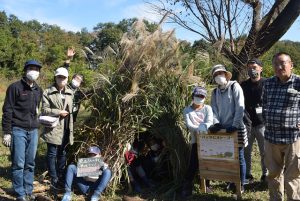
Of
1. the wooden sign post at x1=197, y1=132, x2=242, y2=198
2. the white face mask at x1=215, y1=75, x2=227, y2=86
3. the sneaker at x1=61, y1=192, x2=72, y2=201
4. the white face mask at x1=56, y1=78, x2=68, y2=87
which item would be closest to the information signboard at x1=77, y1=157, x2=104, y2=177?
the sneaker at x1=61, y1=192, x2=72, y2=201

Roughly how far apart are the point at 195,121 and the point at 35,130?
7.22 feet

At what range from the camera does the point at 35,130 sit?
5.59 metres

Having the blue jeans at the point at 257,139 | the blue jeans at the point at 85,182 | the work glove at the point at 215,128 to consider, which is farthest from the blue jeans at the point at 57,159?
the blue jeans at the point at 257,139

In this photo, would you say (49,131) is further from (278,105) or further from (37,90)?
(278,105)

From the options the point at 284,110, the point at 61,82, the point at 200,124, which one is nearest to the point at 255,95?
the point at 200,124

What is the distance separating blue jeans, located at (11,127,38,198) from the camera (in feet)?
17.6

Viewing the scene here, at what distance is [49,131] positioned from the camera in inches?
240

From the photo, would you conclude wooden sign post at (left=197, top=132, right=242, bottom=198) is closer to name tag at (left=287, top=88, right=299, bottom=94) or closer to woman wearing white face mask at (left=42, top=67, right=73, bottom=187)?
name tag at (left=287, top=88, right=299, bottom=94)

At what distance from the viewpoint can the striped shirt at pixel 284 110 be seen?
4637 mm

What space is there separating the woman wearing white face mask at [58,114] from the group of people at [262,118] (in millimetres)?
1822

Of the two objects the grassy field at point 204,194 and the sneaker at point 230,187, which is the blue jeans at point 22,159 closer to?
the grassy field at point 204,194

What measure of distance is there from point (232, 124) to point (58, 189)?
271 centimetres

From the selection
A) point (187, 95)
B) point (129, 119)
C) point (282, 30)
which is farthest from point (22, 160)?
point (282, 30)

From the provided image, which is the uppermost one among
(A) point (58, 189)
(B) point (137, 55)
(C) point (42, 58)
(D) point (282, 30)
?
(C) point (42, 58)
